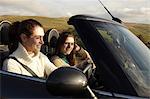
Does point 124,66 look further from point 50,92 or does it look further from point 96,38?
point 50,92

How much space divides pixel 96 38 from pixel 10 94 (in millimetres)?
761

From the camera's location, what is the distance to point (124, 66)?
288cm

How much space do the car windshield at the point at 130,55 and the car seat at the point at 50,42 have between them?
1418 mm

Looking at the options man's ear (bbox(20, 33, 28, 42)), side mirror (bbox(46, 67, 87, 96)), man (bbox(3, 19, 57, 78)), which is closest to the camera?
side mirror (bbox(46, 67, 87, 96))

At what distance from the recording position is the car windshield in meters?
2.86

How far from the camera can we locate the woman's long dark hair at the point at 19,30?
3594 millimetres

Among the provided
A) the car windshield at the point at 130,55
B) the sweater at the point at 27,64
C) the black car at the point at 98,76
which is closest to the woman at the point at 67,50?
the sweater at the point at 27,64

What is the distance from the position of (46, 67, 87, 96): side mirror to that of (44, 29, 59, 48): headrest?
2.12m

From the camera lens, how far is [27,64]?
3.53 meters

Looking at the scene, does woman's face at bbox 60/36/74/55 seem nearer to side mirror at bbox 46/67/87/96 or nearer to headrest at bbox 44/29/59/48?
headrest at bbox 44/29/59/48

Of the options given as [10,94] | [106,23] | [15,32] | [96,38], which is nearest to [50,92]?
[10,94]

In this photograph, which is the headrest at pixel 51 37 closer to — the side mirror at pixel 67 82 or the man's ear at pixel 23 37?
the man's ear at pixel 23 37

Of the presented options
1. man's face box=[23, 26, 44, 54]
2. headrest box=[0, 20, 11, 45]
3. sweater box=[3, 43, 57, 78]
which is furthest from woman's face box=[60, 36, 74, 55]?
man's face box=[23, 26, 44, 54]

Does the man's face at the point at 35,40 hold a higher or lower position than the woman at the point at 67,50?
higher
